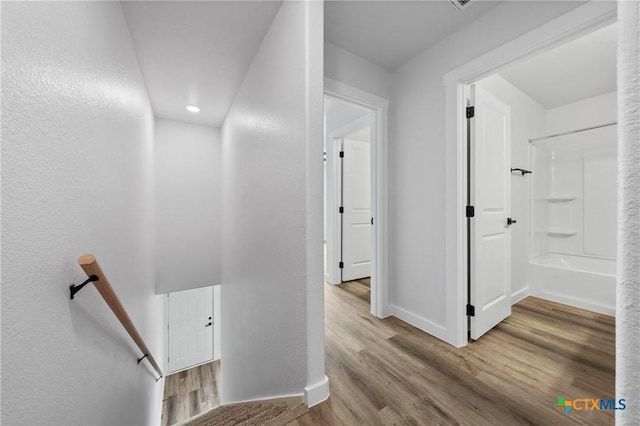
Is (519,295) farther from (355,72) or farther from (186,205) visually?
(186,205)

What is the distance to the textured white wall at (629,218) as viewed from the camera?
25cm

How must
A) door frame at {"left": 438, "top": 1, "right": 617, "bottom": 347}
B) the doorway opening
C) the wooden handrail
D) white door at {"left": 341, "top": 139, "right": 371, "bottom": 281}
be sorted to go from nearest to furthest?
the wooden handrail
door frame at {"left": 438, "top": 1, "right": 617, "bottom": 347}
the doorway opening
white door at {"left": 341, "top": 139, "right": 371, "bottom": 281}

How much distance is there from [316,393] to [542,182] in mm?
3890

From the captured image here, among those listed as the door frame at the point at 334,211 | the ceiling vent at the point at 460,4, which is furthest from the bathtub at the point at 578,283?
the ceiling vent at the point at 460,4

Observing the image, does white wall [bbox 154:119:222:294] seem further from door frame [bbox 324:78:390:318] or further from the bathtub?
the bathtub

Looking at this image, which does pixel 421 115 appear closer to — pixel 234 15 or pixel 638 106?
pixel 234 15

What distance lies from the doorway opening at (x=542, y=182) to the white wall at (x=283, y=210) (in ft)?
4.41

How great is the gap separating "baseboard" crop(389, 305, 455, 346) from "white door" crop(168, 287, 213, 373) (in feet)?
13.1

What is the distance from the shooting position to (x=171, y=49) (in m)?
1.99

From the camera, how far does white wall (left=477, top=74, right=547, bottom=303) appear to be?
2746mm

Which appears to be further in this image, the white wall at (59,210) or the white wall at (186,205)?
the white wall at (186,205)

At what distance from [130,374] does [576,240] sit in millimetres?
5019

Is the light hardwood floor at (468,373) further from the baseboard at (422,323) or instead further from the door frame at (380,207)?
the door frame at (380,207)

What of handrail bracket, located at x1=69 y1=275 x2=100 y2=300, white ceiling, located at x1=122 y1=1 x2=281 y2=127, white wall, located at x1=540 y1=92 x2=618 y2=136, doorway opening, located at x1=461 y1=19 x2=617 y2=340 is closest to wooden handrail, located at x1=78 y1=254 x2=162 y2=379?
A: handrail bracket, located at x1=69 y1=275 x2=100 y2=300
